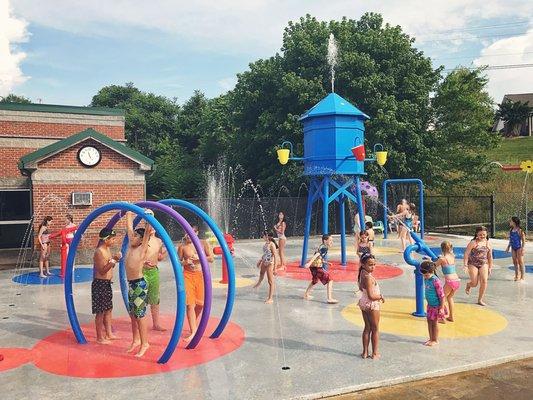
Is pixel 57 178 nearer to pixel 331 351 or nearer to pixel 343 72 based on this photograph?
pixel 331 351

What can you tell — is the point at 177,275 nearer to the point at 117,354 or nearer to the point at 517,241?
the point at 117,354

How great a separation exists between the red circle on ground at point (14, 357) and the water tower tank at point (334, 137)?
9.18 m

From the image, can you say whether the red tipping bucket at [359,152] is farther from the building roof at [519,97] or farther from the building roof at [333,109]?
the building roof at [519,97]

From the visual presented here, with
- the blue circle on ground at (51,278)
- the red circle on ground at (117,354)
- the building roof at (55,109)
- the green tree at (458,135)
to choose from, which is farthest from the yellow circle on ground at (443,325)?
the building roof at (55,109)

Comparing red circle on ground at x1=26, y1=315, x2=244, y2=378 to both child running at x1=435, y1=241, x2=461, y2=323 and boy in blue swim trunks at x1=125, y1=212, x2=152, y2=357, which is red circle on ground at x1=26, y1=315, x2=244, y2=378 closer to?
boy in blue swim trunks at x1=125, y1=212, x2=152, y2=357

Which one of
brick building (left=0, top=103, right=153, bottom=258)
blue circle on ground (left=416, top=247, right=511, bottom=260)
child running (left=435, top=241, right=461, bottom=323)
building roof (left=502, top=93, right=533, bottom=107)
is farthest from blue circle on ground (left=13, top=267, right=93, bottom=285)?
building roof (left=502, top=93, right=533, bottom=107)

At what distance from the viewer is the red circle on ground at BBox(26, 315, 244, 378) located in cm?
649

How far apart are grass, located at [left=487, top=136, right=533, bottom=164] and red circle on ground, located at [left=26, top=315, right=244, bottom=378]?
43.8 m

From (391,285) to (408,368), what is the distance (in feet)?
18.9

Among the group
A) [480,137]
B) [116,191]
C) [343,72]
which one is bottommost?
[116,191]

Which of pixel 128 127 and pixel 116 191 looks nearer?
pixel 116 191

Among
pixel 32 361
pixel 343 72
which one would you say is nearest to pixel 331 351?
pixel 32 361

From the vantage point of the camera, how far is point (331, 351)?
711cm

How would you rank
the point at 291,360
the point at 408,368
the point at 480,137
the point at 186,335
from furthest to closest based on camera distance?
the point at 480,137
the point at 186,335
the point at 291,360
the point at 408,368
